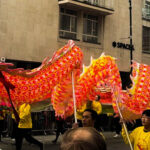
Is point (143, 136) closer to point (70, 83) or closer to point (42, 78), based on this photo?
point (42, 78)

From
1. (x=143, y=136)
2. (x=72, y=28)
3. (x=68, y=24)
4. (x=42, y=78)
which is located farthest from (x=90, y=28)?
(x=143, y=136)

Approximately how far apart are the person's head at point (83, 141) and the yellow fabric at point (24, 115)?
23.2 ft

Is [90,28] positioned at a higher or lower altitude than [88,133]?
higher

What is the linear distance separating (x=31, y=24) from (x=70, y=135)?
662 inches

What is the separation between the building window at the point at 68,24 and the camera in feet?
65.1

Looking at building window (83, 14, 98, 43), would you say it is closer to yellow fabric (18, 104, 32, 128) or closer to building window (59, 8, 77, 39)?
building window (59, 8, 77, 39)

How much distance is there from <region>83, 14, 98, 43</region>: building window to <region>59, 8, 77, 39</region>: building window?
79cm

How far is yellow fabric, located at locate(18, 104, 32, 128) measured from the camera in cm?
885

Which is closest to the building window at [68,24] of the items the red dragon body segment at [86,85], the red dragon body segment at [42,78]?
the red dragon body segment at [86,85]

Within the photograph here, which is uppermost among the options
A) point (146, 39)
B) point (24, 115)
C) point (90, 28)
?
point (90, 28)

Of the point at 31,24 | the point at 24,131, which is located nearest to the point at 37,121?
the point at 24,131

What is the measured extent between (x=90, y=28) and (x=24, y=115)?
13.2m

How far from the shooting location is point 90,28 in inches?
842

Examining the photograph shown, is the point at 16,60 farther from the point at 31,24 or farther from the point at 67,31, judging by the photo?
the point at 67,31
